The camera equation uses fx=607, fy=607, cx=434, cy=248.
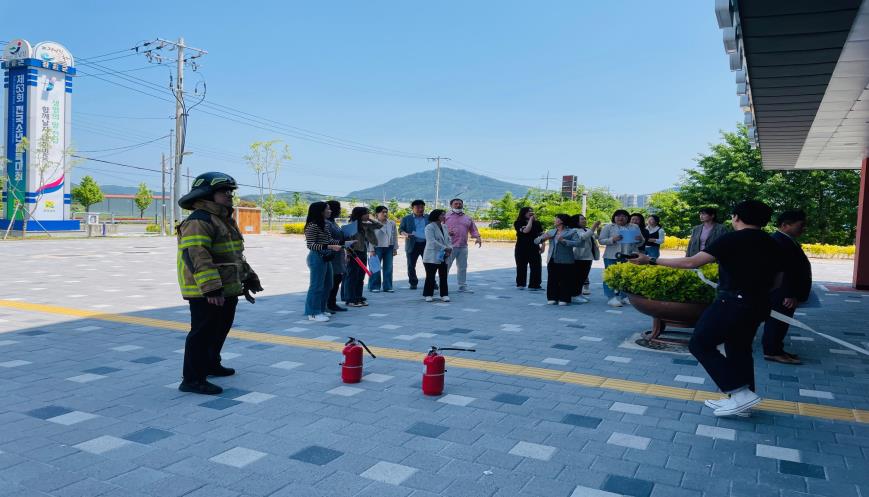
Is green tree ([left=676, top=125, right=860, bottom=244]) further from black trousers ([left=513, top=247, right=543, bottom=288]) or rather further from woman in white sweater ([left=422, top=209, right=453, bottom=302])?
woman in white sweater ([left=422, top=209, right=453, bottom=302])

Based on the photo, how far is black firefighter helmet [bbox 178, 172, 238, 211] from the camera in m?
4.75

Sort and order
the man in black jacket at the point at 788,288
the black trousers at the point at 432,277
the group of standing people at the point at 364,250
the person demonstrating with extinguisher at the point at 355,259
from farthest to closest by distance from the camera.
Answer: the black trousers at the point at 432,277, the person demonstrating with extinguisher at the point at 355,259, the group of standing people at the point at 364,250, the man in black jacket at the point at 788,288

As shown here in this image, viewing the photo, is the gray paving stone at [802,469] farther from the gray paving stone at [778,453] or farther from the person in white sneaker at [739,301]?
the person in white sneaker at [739,301]

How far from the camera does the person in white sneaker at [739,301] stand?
→ 171 inches

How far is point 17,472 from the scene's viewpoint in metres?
3.30

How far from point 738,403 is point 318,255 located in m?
5.45

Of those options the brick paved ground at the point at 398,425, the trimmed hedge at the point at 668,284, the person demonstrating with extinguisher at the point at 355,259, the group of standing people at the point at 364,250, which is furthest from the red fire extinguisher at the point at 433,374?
the person demonstrating with extinguisher at the point at 355,259

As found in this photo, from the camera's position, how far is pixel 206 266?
185 inches

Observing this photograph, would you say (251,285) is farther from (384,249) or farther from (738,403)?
(384,249)

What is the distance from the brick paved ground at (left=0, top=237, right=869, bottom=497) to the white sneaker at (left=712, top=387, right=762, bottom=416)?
0.09 meters

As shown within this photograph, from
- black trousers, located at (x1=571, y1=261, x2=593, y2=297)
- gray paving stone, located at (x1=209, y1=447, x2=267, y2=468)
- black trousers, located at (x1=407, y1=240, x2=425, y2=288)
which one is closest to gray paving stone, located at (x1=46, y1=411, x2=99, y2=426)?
gray paving stone, located at (x1=209, y1=447, x2=267, y2=468)

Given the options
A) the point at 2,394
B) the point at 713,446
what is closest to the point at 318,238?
the point at 2,394

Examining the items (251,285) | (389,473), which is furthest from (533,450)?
(251,285)

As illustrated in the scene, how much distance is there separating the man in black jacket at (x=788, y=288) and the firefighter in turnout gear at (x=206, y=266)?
4.84m
